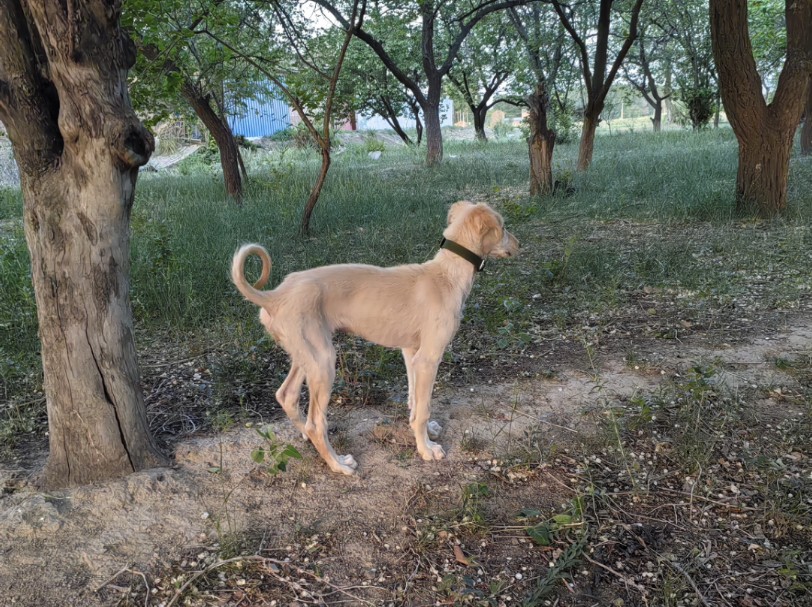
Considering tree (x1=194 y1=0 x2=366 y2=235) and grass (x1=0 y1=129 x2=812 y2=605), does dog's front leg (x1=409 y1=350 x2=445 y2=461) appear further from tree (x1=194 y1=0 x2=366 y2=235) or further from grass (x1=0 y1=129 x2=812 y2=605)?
tree (x1=194 y1=0 x2=366 y2=235)

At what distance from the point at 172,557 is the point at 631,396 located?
10.2ft

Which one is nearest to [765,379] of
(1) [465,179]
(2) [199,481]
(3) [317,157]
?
(2) [199,481]

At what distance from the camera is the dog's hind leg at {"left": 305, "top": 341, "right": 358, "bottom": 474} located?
10.4 ft

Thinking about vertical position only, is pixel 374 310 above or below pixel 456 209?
below

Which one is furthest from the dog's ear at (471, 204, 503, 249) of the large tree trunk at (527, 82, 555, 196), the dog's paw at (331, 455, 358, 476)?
the large tree trunk at (527, 82, 555, 196)

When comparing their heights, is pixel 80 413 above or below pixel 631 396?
above

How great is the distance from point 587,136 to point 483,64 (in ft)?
51.5

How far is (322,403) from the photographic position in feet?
10.7

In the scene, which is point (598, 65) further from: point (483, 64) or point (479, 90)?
point (479, 90)

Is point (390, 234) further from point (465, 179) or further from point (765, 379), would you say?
point (465, 179)

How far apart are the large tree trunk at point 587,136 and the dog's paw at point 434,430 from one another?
484 inches

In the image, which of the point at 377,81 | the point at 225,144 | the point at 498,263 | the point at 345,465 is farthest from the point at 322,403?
the point at 377,81

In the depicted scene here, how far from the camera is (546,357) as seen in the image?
4879mm

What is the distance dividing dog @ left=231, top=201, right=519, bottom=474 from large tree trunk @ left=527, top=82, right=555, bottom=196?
7973 millimetres
